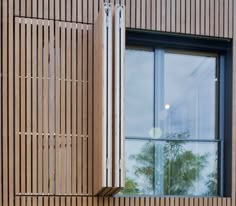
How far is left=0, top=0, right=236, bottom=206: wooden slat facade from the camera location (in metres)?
5.65

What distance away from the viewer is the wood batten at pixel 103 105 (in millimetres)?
5410

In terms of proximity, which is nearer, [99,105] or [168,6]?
[99,105]

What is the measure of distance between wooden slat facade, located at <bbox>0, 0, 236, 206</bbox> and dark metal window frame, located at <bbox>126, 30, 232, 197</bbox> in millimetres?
776

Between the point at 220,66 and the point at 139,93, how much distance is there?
49.8 inches

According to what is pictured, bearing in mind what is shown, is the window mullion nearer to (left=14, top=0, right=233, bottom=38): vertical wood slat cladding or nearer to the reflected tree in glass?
the reflected tree in glass

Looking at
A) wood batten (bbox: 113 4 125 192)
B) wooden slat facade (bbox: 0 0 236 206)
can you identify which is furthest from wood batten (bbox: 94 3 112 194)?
wooden slat facade (bbox: 0 0 236 206)

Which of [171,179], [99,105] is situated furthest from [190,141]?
[99,105]

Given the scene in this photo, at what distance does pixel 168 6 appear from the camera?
6348 millimetres

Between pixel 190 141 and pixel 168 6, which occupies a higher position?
pixel 168 6

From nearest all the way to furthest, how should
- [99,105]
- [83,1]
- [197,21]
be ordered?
1. [99,105]
2. [83,1]
3. [197,21]

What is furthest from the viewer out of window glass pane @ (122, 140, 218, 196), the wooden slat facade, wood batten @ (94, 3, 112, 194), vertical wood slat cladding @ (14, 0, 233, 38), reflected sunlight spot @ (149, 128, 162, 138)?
reflected sunlight spot @ (149, 128, 162, 138)

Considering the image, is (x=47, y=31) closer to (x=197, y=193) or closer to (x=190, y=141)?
(x=190, y=141)

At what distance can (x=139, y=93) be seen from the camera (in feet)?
20.9

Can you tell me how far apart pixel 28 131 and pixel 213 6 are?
3.03 meters
